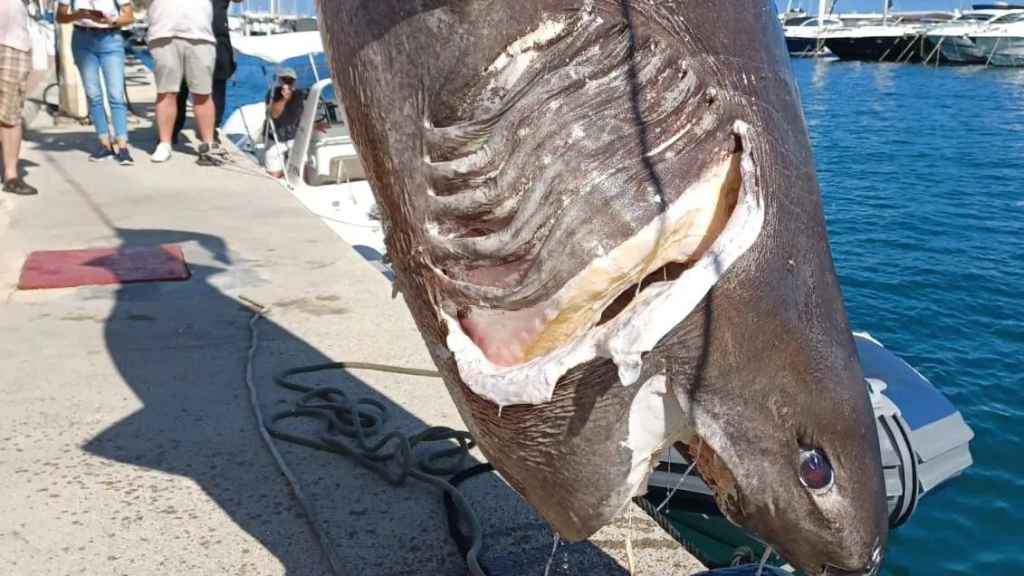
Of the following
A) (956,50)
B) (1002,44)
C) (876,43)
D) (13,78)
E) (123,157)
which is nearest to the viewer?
(13,78)

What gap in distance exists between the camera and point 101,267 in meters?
5.69

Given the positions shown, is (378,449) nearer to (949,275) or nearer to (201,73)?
(201,73)

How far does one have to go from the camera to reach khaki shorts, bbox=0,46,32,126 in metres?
6.84

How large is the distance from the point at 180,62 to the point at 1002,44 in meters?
45.7

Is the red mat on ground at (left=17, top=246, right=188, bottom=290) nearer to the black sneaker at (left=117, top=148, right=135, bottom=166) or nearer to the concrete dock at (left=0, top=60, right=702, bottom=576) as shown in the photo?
the concrete dock at (left=0, top=60, right=702, bottom=576)

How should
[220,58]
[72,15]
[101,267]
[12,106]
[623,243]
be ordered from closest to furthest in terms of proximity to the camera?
[623,243]
[101,267]
[12,106]
[72,15]
[220,58]

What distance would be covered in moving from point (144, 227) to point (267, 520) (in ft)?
13.9

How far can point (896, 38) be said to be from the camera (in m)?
50.1

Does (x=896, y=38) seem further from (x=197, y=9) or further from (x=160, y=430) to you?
(x=160, y=430)

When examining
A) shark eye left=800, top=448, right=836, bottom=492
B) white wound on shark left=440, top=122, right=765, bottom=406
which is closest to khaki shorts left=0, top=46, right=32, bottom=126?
white wound on shark left=440, top=122, right=765, bottom=406

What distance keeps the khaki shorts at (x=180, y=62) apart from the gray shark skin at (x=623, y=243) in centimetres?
711

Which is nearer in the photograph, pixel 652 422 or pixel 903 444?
pixel 652 422

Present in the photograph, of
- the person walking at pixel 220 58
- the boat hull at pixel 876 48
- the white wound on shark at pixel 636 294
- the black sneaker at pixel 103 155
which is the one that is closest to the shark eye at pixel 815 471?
the white wound on shark at pixel 636 294

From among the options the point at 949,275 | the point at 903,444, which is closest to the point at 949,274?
the point at 949,275
